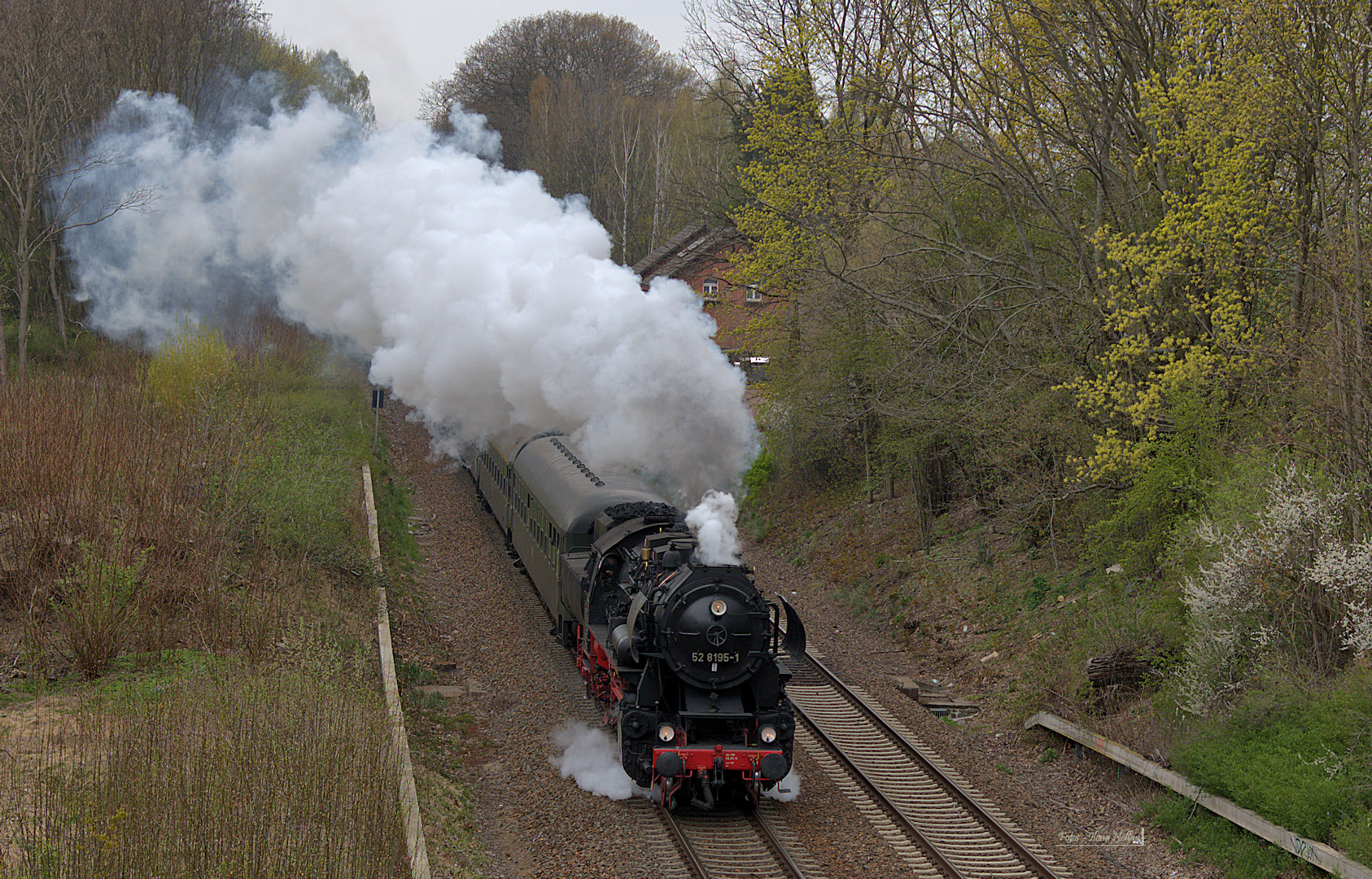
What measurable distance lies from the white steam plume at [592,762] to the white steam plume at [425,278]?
4.27 metres

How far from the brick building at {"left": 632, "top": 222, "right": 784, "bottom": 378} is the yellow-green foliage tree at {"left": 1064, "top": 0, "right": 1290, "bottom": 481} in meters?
9.39

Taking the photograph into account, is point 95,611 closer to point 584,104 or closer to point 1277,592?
point 1277,592

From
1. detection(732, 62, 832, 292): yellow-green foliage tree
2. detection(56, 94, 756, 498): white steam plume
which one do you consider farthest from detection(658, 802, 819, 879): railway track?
detection(732, 62, 832, 292): yellow-green foliage tree

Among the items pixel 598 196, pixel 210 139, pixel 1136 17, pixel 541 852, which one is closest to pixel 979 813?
pixel 541 852

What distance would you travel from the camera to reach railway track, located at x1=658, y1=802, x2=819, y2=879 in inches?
375

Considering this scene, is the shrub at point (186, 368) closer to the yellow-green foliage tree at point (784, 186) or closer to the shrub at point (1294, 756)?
the yellow-green foliage tree at point (784, 186)

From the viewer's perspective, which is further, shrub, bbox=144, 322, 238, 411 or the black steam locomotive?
shrub, bbox=144, 322, 238, 411

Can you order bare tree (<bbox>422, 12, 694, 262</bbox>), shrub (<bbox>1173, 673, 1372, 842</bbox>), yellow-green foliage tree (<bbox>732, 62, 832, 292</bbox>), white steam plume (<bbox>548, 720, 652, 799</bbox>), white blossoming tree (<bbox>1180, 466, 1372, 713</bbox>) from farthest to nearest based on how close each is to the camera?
bare tree (<bbox>422, 12, 694, 262</bbox>) < yellow-green foliage tree (<bbox>732, 62, 832, 292</bbox>) < white steam plume (<bbox>548, 720, 652, 799</bbox>) < white blossoming tree (<bbox>1180, 466, 1372, 713</bbox>) < shrub (<bbox>1173, 673, 1372, 842</bbox>)

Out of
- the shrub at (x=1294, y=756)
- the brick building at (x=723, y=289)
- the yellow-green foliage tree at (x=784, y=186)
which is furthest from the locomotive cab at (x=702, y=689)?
the yellow-green foliage tree at (x=784, y=186)

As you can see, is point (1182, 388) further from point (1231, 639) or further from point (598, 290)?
point (598, 290)

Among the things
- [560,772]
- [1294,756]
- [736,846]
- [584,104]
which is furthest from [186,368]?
[584,104]

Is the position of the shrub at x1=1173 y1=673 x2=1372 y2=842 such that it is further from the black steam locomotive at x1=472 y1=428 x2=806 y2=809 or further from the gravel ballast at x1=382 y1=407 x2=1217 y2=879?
the black steam locomotive at x1=472 y1=428 x2=806 y2=809

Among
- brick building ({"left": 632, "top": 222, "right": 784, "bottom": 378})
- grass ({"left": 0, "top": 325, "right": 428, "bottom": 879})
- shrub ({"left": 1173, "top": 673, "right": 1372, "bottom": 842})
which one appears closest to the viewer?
grass ({"left": 0, "top": 325, "right": 428, "bottom": 879})

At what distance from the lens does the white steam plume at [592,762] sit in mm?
11234
